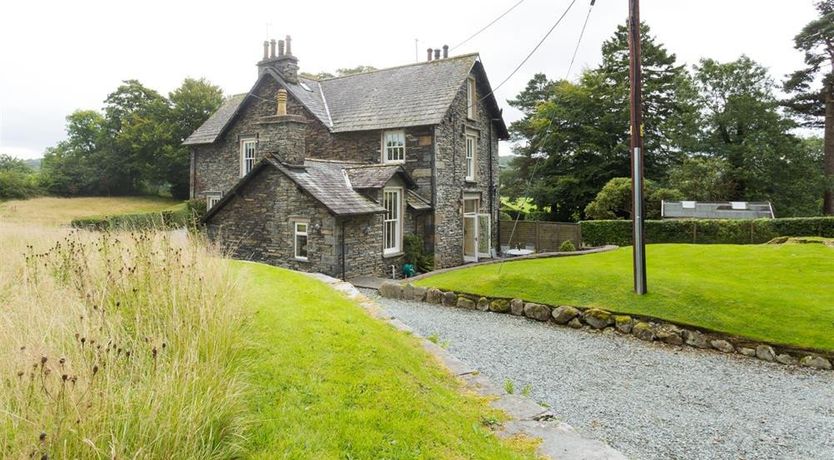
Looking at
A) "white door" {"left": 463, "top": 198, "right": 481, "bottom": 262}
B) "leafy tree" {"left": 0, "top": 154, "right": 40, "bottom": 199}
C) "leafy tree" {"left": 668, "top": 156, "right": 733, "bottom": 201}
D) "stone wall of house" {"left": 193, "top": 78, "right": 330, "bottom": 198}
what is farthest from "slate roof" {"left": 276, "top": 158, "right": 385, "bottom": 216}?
"leafy tree" {"left": 0, "top": 154, "right": 40, "bottom": 199}

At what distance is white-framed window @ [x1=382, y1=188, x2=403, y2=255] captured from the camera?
19038 millimetres

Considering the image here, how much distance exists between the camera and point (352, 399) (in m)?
4.64

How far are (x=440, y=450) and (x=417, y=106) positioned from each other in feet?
61.8

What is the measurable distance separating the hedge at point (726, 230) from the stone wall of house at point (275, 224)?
15558 millimetres

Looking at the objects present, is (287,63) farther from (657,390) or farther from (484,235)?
(657,390)

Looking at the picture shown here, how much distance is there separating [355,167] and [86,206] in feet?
113

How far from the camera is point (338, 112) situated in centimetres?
2367

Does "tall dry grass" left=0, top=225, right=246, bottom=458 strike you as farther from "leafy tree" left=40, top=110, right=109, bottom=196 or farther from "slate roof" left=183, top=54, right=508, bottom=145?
"leafy tree" left=40, top=110, right=109, bottom=196

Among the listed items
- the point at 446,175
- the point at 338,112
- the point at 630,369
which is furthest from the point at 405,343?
the point at 338,112

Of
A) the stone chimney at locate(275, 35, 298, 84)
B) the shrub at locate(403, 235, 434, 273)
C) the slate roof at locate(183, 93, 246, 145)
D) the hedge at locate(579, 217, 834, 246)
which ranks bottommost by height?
the shrub at locate(403, 235, 434, 273)

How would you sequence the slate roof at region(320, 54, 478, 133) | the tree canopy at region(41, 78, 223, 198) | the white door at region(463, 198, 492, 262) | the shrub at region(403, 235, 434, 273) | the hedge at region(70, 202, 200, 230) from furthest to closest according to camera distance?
the tree canopy at region(41, 78, 223, 198) < the white door at region(463, 198, 492, 262) < the slate roof at region(320, 54, 478, 133) < the shrub at region(403, 235, 434, 273) < the hedge at region(70, 202, 200, 230)

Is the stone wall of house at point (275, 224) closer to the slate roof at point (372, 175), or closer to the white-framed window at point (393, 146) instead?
the slate roof at point (372, 175)

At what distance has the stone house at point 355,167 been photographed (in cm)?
1697

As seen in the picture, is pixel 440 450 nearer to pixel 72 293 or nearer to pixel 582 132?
pixel 72 293
